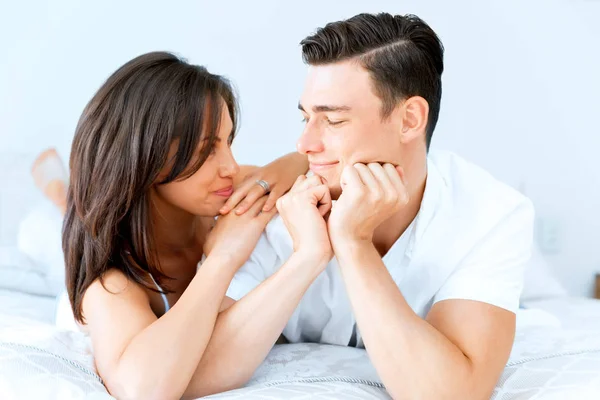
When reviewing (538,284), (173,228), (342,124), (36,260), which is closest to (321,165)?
(342,124)

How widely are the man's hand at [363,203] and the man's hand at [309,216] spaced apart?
31mm

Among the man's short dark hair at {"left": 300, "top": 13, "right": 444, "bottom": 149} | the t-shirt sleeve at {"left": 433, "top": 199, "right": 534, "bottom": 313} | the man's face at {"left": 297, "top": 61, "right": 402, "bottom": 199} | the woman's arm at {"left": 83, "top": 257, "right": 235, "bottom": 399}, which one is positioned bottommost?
the woman's arm at {"left": 83, "top": 257, "right": 235, "bottom": 399}

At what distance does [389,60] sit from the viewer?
1.68 m

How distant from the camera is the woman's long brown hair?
1.57 metres

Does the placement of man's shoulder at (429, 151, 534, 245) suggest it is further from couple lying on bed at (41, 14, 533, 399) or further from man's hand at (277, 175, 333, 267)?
man's hand at (277, 175, 333, 267)

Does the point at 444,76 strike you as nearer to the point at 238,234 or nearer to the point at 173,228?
the point at 173,228

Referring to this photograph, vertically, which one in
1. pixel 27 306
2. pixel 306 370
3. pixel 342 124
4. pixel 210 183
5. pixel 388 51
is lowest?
pixel 27 306

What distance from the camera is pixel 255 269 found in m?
1.72

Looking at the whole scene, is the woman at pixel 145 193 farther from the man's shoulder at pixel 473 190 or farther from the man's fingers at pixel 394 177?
the man's shoulder at pixel 473 190

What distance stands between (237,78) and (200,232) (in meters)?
1.25

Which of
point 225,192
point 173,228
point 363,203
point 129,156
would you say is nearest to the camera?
point 363,203

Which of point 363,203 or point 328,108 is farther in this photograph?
point 328,108

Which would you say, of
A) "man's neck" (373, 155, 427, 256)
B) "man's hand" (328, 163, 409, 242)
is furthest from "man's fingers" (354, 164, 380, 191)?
"man's neck" (373, 155, 427, 256)

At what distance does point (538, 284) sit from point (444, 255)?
1259 mm
